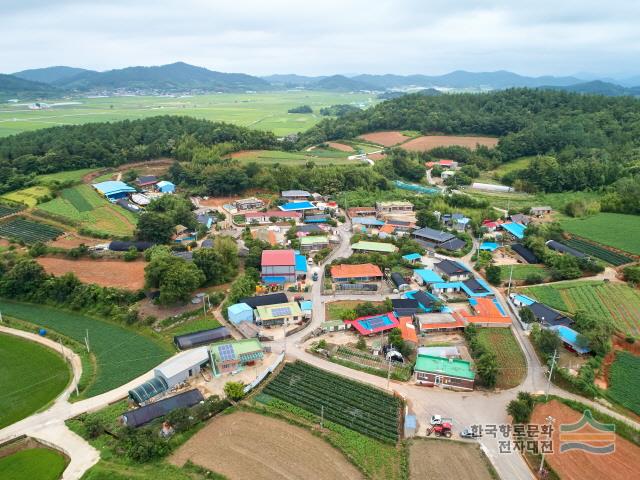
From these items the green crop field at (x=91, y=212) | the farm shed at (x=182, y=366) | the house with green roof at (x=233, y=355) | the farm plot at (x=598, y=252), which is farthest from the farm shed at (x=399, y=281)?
the green crop field at (x=91, y=212)

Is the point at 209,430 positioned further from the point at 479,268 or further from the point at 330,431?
the point at 479,268

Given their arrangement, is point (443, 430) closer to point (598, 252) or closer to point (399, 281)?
point (399, 281)

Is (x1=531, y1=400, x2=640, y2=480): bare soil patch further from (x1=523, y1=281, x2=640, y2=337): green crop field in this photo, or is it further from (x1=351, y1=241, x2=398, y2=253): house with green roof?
A: (x1=351, y1=241, x2=398, y2=253): house with green roof

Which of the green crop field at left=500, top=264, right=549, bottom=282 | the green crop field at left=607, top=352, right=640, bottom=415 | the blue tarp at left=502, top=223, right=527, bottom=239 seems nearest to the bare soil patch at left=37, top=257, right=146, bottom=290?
the green crop field at left=500, top=264, right=549, bottom=282

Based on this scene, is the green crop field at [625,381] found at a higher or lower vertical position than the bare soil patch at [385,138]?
lower

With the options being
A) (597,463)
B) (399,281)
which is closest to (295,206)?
(399,281)

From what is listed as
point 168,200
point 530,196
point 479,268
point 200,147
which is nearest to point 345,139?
point 200,147

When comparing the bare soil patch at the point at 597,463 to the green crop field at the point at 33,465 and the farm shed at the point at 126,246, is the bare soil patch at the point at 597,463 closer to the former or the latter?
the green crop field at the point at 33,465
